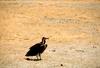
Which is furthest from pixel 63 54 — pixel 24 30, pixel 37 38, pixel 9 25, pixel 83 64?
pixel 9 25

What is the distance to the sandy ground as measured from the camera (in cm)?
1340

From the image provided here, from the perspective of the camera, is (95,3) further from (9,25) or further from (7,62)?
(7,62)

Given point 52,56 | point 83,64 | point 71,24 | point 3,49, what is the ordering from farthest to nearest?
point 71,24 → point 3,49 → point 52,56 → point 83,64

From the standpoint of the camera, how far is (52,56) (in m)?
14.0

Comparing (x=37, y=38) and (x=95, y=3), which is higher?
(x=95, y=3)

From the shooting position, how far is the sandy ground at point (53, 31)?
13.4 m

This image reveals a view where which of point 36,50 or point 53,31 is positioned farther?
point 53,31

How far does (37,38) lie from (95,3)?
10518 millimetres

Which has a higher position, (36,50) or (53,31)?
(53,31)

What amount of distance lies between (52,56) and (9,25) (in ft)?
23.9

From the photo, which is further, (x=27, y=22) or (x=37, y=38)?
(x=27, y=22)

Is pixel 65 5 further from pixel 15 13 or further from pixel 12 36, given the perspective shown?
pixel 12 36

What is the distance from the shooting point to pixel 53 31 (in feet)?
62.5

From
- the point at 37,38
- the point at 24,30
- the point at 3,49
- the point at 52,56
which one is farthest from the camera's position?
the point at 24,30
